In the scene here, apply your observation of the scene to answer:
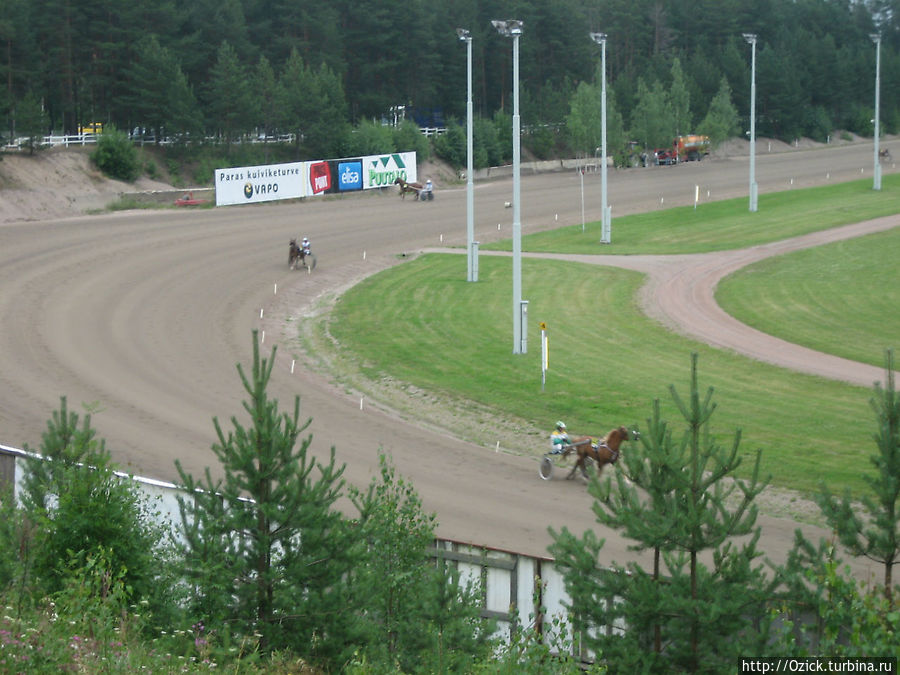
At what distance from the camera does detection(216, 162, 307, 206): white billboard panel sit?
56.7 metres

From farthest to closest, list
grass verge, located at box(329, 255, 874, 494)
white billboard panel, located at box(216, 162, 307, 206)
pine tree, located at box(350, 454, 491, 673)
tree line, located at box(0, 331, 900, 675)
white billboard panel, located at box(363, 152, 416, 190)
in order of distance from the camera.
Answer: white billboard panel, located at box(363, 152, 416, 190) → white billboard panel, located at box(216, 162, 307, 206) → grass verge, located at box(329, 255, 874, 494) → pine tree, located at box(350, 454, 491, 673) → tree line, located at box(0, 331, 900, 675)

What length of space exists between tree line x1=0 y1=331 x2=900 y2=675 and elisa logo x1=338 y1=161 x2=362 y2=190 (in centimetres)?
5147

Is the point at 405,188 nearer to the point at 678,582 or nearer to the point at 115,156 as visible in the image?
the point at 115,156

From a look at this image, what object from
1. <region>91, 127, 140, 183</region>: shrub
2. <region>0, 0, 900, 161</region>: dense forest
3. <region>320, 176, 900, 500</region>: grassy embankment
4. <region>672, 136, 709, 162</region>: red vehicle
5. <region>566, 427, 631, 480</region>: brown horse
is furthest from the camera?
<region>672, 136, 709, 162</region>: red vehicle

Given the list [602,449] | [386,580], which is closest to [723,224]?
[602,449]

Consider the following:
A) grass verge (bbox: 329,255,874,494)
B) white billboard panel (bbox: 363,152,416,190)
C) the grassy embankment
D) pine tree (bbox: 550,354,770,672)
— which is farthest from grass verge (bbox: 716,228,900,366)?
white billboard panel (bbox: 363,152,416,190)

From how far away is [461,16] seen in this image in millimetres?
95062

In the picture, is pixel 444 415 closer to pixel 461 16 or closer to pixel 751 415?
pixel 751 415

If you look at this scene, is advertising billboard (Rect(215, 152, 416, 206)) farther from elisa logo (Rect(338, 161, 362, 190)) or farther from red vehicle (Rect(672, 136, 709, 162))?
red vehicle (Rect(672, 136, 709, 162))

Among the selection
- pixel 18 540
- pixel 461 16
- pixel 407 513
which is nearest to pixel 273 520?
pixel 407 513

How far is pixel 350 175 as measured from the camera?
62438 millimetres

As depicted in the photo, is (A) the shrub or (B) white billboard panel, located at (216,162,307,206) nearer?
(B) white billboard panel, located at (216,162,307,206)

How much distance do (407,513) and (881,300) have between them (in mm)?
27935

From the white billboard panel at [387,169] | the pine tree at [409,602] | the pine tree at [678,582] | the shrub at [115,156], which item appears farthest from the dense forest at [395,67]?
the pine tree at [678,582]
